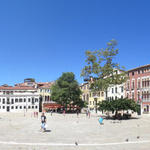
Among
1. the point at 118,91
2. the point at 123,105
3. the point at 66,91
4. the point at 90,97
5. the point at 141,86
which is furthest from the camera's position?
the point at 90,97

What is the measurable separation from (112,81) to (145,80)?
17.8 meters

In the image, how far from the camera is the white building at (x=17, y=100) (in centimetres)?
7825

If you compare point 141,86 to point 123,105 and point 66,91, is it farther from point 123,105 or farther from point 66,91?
point 123,105

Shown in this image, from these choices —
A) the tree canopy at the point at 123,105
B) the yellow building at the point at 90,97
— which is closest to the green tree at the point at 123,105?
the tree canopy at the point at 123,105

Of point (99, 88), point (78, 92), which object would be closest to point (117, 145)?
point (99, 88)

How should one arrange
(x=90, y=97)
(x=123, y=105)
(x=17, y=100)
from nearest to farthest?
(x=123, y=105) → (x=90, y=97) → (x=17, y=100)

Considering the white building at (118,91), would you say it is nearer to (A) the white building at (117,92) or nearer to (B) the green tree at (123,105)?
(A) the white building at (117,92)

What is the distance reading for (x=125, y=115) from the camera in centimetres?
3375

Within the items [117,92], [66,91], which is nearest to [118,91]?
[117,92]

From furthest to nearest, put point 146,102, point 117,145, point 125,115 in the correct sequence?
point 146,102 → point 125,115 → point 117,145

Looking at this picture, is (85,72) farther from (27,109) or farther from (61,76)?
(27,109)

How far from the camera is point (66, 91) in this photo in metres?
58.6

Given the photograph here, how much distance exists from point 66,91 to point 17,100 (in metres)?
29.3

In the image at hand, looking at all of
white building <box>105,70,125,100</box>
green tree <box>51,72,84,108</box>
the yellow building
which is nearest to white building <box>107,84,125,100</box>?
white building <box>105,70,125,100</box>
